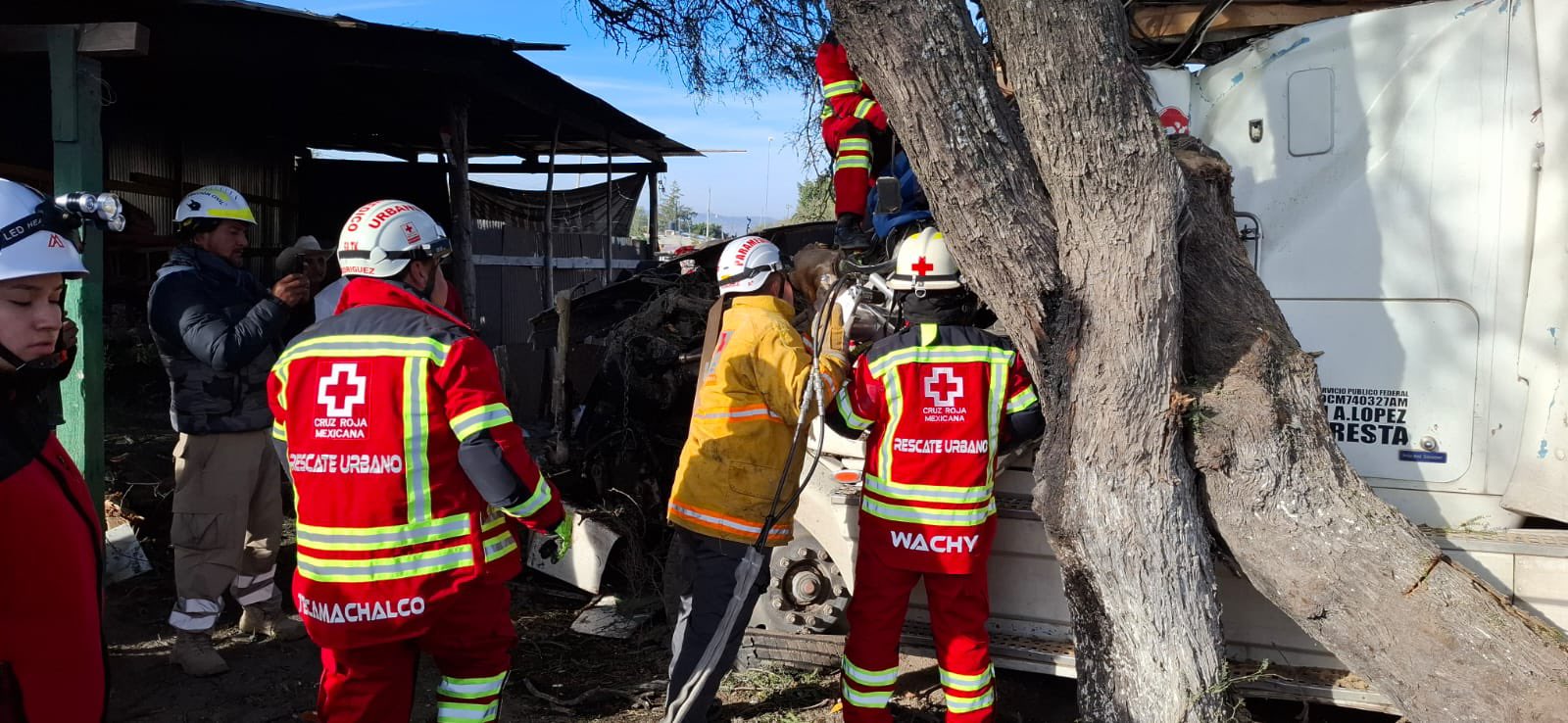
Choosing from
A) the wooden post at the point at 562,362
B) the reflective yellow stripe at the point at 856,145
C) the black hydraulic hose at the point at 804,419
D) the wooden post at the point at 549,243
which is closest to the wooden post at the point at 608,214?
the wooden post at the point at 549,243

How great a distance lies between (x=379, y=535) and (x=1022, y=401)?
→ 206 centimetres

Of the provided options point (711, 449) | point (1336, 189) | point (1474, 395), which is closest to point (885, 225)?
point (711, 449)

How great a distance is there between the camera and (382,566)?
110 inches

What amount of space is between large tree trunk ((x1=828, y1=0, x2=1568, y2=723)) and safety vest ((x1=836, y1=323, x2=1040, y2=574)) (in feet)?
1.31

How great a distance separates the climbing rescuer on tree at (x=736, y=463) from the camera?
3.59m

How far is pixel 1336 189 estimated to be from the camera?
345 cm

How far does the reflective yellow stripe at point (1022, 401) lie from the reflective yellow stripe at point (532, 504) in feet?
5.19

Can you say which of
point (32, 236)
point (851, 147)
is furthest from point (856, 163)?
point (32, 236)

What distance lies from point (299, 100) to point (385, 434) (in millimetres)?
8677

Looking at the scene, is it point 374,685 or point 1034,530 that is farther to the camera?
point 1034,530

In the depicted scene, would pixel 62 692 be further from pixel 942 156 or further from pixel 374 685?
pixel 942 156

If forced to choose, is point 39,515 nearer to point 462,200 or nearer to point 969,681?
point 969,681

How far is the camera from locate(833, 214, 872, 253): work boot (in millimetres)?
5000

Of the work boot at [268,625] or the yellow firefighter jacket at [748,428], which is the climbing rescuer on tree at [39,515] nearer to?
the yellow firefighter jacket at [748,428]
